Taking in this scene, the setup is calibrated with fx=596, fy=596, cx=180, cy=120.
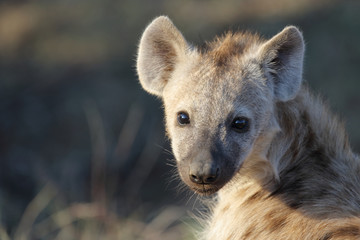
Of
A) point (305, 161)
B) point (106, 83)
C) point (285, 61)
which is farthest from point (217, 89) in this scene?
point (106, 83)

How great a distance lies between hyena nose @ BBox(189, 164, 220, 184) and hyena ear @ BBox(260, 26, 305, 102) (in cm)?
40

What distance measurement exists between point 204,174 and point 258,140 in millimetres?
281

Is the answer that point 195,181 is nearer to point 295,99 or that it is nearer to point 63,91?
point 295,99

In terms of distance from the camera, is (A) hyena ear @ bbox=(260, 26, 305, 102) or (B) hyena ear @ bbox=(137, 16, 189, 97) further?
(B) hyena ear @ bbox=(137, 16, 189, 97)

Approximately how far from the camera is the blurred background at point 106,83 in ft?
17.5

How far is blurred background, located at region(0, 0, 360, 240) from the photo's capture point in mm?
5324

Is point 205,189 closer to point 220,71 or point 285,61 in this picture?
point 220,71

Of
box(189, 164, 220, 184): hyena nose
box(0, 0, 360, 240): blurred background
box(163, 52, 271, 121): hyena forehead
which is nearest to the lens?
box(189, 164, 220, 184): hyena nose

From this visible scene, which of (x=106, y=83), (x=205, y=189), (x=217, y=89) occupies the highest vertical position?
(x=217, y=89)

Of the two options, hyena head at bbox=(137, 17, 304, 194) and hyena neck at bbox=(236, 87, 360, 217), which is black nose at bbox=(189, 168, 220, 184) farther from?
hyena neck at bbox=(236, 87, 360, 217)

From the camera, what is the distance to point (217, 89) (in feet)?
6.88

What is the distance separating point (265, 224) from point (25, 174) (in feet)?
12.0

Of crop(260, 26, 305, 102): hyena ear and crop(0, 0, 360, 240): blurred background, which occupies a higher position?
crop(260, 26, 305, 102): hyena ear

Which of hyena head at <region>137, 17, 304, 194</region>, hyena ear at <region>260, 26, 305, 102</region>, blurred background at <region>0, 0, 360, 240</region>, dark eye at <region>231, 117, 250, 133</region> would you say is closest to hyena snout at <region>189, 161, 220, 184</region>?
hyena head at <region>137, 17, 304, 194</region>
